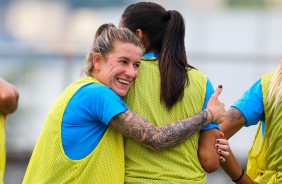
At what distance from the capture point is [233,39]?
59.6 ft

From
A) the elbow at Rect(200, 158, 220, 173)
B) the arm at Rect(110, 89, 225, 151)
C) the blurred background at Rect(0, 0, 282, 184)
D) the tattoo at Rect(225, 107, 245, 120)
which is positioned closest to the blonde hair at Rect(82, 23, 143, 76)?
the arm at Rect(110, 89, 225, 151)

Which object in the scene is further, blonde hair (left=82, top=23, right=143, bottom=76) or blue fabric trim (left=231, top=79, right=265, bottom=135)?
blue fabric trim (left=231, top=79, right=265, bottom=135)

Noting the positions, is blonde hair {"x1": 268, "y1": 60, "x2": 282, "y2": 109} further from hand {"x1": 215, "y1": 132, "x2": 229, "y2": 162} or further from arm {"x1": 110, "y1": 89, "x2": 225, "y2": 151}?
arm {"x1": 110, "y1": 89, "x2": 225, "y2": 151}

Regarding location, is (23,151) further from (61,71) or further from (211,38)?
(211,38)

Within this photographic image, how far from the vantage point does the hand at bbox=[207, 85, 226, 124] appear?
19.2 feet

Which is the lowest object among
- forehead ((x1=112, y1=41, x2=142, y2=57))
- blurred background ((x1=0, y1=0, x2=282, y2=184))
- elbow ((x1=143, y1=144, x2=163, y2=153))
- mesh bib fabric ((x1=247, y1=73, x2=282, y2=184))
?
blurred background ((x1=0, y1=0, x2=282, y2=184))

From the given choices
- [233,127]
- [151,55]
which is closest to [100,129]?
[151,55]

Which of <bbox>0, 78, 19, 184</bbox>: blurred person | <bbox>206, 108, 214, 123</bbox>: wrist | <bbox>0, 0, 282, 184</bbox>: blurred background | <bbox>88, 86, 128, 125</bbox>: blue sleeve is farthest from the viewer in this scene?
<bbox>0, 0, 282, 184</bbox>: blurred background

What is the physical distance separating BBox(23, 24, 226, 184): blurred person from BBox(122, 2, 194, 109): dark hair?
0.58 ft

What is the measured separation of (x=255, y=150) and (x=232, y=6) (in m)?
14.2

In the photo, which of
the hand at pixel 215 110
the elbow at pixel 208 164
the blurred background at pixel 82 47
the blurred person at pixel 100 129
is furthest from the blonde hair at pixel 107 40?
the blurred background at pixel 82 47

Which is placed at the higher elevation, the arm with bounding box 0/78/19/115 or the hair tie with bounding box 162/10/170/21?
the hair tie with bounding box 162/10/170/21

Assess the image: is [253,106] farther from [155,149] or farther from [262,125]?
[155,149]

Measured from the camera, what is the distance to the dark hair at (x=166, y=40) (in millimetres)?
5855
